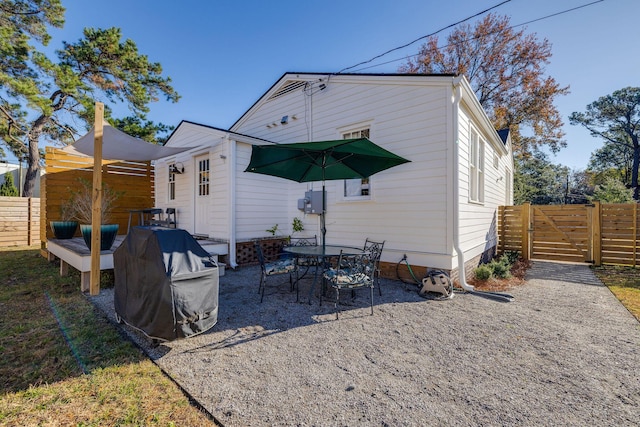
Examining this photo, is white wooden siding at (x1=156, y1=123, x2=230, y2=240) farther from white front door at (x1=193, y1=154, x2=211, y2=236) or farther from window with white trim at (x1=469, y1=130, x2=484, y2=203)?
window with white trim at (x1=469, y1=130, x2=484, y2=203)

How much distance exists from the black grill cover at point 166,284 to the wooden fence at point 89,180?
5.91 meters

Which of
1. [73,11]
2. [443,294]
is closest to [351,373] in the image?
[443,294]

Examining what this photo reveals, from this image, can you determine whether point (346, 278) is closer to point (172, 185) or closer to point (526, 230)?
point (172, 185)

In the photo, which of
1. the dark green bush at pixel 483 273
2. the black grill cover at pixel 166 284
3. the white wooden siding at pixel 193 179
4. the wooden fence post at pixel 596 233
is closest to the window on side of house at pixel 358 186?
the dark green bush at pixel 483 273

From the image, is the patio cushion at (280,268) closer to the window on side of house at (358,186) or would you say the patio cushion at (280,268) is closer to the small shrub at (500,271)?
the window on side of house at (358,186)

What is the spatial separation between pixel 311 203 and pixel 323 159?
7.87 feet

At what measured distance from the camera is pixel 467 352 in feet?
9.09

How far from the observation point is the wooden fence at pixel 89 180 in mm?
7289

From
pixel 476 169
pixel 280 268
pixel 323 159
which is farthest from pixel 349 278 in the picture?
pixel 476 169

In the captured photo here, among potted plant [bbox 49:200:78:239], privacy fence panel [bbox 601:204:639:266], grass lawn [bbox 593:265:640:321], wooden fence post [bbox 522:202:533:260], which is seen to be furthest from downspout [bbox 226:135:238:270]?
privacy fence panel [bbox 601:204:639:266]

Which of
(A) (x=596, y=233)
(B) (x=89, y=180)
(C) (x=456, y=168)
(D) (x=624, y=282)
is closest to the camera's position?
(C) (x=456, y=168)

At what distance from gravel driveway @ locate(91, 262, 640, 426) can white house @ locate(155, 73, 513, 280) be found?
1729mm

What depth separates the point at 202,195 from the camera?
735 centimetres

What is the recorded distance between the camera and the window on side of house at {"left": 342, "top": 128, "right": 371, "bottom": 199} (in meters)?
6.12
